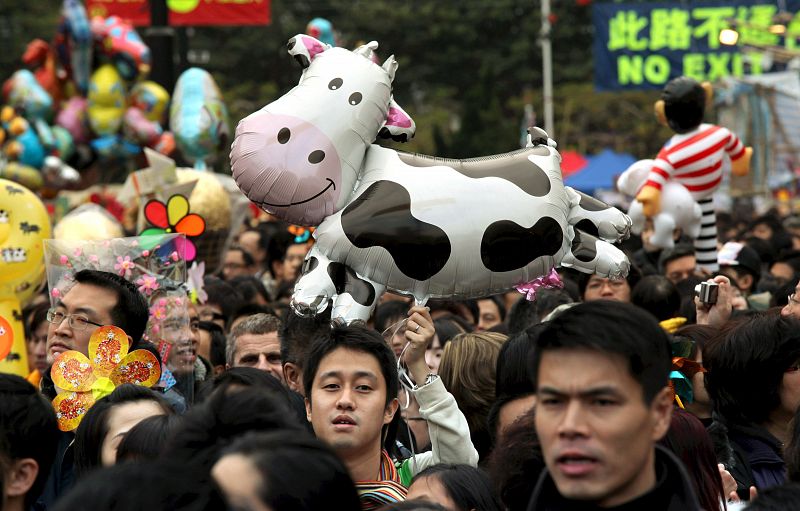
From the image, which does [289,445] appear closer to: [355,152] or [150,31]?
[355,152]

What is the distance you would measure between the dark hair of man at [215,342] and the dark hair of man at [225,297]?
0.76 metres

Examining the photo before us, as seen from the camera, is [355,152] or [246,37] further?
[246,37]

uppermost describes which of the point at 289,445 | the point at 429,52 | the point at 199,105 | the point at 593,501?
the point at 289,445

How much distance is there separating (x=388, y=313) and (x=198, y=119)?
21.6ft

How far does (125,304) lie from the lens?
15.6ft

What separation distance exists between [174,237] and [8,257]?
3.50 feet

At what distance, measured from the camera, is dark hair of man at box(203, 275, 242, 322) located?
23.4ft

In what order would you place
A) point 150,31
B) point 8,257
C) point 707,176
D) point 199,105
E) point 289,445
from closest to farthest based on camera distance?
point 289,445
point 8,257
point 707,176
point 199,105
point 150,31

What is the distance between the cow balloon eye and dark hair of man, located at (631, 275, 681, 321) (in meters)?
2.61

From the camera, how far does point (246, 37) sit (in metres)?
37.0

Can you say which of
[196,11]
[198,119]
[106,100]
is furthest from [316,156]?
[196,11]

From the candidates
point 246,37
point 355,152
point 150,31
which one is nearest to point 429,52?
point 246,37

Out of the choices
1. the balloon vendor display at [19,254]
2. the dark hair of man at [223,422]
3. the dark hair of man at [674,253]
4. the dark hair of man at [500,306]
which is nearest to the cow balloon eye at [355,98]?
the dark hair of man at [223,422]

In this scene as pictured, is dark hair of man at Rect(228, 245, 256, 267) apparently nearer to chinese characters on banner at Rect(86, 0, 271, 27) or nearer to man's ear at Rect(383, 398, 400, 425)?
man's ear at Rect(383, 398, 400, 425)
